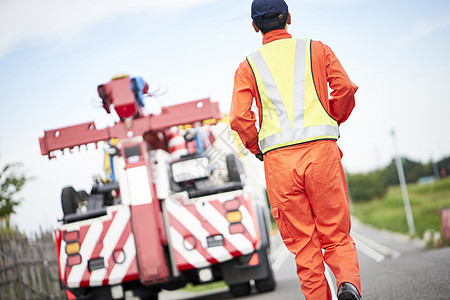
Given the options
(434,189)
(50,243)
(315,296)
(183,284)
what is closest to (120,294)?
(183,284)

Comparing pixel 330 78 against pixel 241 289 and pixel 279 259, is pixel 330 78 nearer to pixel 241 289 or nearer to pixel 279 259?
pixel 241 289

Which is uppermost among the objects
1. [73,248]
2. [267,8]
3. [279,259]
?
[267,8]

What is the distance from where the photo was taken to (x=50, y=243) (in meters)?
12.7

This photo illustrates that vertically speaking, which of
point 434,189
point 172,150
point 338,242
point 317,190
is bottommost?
point 434,189

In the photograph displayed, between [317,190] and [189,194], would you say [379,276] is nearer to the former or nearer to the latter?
[189,194]

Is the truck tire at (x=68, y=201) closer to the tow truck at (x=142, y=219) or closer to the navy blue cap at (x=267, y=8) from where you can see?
the tow truck at (x=142, y=219)

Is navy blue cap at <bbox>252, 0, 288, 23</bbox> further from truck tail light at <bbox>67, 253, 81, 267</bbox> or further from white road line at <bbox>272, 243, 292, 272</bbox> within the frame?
white road line at <bbox>272, 243, 292, 272</bbox>

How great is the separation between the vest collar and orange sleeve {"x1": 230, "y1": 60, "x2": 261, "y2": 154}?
0.74ft

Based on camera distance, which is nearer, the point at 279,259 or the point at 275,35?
the point at 275,35

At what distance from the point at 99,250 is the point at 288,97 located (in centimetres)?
319

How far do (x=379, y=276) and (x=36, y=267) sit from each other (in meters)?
6.86

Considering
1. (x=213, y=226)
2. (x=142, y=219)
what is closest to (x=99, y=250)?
(x=142, y=219)

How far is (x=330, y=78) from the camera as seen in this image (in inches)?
160

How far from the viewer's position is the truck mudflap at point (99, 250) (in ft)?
20.5
